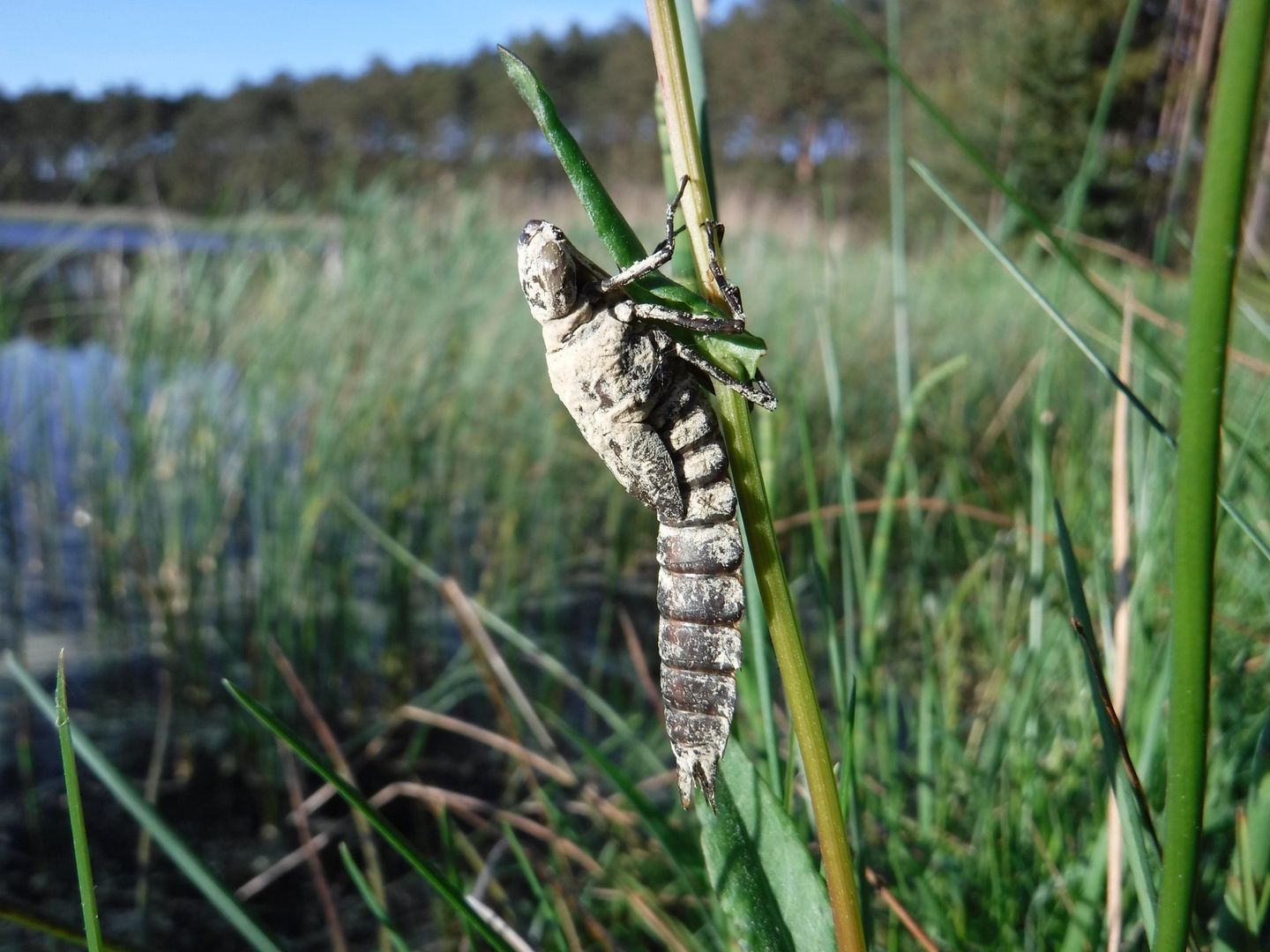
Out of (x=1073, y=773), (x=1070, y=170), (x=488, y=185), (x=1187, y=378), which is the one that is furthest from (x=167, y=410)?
(x=1070, y=170)

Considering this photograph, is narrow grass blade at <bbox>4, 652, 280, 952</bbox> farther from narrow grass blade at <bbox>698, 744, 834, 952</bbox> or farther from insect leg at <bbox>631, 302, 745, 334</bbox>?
insect leg at <bbox>631, 302, 745, 334</bbox>

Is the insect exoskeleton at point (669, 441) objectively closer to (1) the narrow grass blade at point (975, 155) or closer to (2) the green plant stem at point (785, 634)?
(2) the green plant stem at point (785, 634)

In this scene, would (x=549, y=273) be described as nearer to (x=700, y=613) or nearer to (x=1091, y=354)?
(x=700, y=613)

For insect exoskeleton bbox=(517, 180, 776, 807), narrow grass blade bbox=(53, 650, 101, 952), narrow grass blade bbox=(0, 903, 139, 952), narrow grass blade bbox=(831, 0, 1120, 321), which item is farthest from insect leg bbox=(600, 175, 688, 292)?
narrow grass blade bbox=(0, 903, 139, 952)

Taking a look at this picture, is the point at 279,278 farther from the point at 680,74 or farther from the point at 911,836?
the point at 680,74

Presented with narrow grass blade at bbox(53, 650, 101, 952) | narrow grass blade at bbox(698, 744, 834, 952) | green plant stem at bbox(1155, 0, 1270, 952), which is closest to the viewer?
green plant stem at bbox(1155, 0, 1270, 952)

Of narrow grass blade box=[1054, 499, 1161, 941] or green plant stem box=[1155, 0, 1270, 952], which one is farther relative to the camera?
narrow grass blade box=[1054, 499, 1161, 941]
